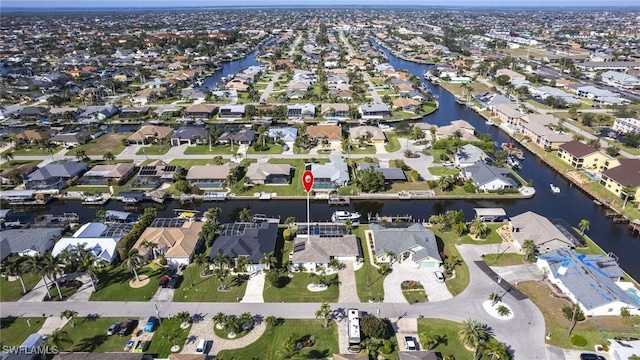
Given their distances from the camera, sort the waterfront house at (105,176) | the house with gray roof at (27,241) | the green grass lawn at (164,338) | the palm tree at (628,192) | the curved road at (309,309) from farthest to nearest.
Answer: the waterfront house at (105,176) → the palm tree at (628,192) → the house with gray roof at (27,241) → the curved road at (309,309) → the green grass lawn at (164,338)

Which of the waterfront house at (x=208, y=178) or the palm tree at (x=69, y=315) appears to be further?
the waterfront house at (x=208, y=178)

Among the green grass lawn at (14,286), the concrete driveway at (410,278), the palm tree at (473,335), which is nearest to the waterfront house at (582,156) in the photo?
the concrete driveway at (410,278)

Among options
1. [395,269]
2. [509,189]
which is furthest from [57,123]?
[509,189]

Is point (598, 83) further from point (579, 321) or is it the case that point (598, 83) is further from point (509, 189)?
point (579, 321)

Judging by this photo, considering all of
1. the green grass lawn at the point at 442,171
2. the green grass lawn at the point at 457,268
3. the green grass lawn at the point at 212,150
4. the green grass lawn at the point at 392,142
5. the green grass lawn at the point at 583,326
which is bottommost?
the green grass lawn at the point at 583,326

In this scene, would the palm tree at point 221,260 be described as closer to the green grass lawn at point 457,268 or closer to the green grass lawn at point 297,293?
the green grass lawn at point 297,293

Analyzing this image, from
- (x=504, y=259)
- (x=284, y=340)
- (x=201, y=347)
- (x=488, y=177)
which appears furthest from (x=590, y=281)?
(x=201, y=347)
